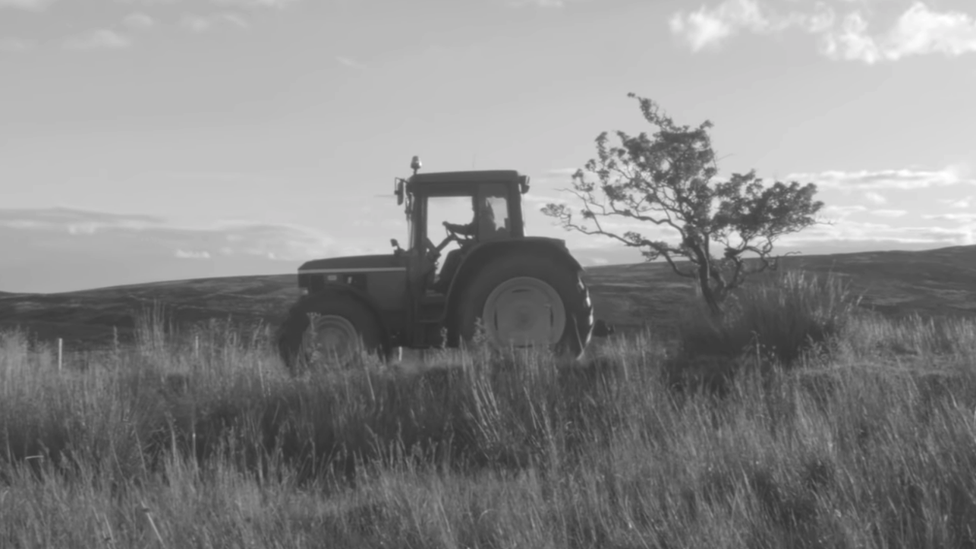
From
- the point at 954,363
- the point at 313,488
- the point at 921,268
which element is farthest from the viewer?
the point at 921,268

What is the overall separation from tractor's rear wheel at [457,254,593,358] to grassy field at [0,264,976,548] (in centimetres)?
58

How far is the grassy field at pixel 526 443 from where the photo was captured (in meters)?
7.02

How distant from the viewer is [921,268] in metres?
33.4

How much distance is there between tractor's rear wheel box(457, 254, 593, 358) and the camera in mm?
11719

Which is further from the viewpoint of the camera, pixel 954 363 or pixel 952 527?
pixel 954 363

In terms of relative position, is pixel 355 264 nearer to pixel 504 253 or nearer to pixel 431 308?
pixel 431 308

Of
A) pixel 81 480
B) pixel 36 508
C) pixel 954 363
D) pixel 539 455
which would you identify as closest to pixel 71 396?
pixel 81 480

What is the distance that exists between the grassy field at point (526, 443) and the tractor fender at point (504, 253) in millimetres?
943

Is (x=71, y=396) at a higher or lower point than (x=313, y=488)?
higher

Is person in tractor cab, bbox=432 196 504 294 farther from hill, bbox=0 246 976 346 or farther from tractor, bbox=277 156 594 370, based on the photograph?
hill, bbox=0 246 976 346

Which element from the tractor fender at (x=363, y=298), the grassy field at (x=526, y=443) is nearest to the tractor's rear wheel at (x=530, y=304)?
the grassy field at (x=526, y=443)

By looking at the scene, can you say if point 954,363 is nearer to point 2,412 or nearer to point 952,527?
point 952,527

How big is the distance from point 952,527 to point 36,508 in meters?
6.14

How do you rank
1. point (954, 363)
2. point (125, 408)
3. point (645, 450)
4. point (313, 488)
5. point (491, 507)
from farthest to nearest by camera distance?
point (954, 363) < point (125, 408) < point (313, 488) < point (645, 450) < point (491, 507)
